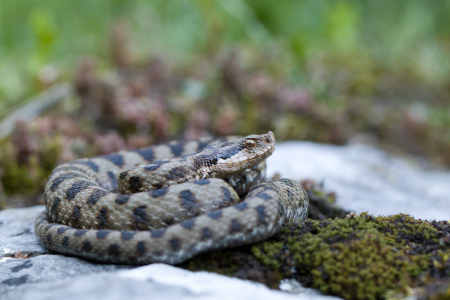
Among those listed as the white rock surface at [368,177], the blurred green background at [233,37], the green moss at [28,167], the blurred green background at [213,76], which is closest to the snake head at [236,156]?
the white rock surface at [368,177]

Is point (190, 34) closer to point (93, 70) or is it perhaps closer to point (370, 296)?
point (93, 70)

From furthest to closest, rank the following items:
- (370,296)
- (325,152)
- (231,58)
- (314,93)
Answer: (314,93) → (231,58) → (325,152) → (370,296)

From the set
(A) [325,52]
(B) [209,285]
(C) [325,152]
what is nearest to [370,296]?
(B) [209,285]

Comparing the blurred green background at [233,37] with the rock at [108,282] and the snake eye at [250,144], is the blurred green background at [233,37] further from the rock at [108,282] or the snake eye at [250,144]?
the rock at [108,282]

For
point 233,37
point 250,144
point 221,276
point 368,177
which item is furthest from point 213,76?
point 221,276

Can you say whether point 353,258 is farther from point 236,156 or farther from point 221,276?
point 236,156

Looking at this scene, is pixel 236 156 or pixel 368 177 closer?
pixel 236 156

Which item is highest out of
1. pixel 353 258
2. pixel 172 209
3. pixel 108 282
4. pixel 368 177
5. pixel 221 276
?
pixel 368 177

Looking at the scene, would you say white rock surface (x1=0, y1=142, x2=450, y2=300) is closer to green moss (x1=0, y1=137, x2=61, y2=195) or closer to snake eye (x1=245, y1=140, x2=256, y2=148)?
green moss (x1=0, y1=137, x2=61, y2=195)
